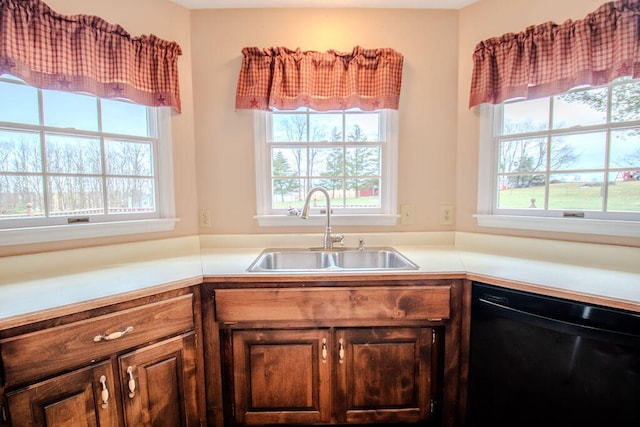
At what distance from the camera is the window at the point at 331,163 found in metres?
1.90

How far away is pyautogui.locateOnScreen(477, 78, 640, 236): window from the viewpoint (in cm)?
145

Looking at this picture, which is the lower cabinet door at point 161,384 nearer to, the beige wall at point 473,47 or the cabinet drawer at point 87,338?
the cabinet drawer at point 87,338

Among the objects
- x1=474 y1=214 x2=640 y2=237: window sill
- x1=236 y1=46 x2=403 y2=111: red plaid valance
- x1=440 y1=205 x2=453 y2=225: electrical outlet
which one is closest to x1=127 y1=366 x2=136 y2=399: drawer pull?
x1=236 y1=46 x2=403 y2=111: red plaid valance

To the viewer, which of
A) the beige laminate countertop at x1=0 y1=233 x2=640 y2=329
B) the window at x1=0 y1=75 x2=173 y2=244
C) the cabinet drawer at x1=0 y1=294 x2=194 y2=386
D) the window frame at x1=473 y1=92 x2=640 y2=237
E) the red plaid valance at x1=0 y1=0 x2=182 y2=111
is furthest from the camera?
the window frame at x1=473 y1=92 x2=640 y2=237

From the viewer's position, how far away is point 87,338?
1.04m

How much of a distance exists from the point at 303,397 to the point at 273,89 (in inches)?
65.1

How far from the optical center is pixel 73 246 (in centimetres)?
151

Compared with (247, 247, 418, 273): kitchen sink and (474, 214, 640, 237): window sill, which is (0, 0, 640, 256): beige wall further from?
(247, 247, 418, 273): kitchen sink

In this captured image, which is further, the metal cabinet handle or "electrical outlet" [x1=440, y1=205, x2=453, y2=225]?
"electrical outlet" [x1=440, y1=205, x2=453, y2=225]

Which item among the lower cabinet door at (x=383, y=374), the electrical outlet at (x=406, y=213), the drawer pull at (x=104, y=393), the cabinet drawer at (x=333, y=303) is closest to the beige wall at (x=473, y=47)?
the electrical outlet at (x=406, y=213)

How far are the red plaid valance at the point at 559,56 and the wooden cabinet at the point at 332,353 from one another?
117 cm

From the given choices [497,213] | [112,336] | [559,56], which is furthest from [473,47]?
[112,336]

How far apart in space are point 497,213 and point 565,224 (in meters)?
0.34

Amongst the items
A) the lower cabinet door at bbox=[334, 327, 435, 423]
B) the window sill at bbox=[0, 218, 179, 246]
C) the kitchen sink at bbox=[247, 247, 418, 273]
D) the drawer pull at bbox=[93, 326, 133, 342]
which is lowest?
the lower cabinet door at bbox=[334, 327, 435, 423]
